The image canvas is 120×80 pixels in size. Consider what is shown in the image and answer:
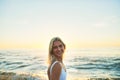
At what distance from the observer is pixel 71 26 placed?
758 cm

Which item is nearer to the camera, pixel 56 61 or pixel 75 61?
pixel 56 61

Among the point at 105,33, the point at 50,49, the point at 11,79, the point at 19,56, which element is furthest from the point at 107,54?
the point at 50,49

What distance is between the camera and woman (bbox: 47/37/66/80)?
144 centimetres

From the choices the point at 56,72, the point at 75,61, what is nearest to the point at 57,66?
the point at 56,72

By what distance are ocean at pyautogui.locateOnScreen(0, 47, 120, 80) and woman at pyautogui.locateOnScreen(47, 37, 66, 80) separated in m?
5.58

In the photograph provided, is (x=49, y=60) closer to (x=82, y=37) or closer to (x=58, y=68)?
(x=58, y=68)

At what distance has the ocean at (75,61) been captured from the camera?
7.64 m

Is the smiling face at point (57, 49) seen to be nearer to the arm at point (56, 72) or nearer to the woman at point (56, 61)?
the woman at point (56, 61)

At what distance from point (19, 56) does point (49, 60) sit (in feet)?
27.6

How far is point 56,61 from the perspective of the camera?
1469 millimetres

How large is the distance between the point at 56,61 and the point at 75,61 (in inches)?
284

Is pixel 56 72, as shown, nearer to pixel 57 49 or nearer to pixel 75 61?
pixel 57 49

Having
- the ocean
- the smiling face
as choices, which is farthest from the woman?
the ocean

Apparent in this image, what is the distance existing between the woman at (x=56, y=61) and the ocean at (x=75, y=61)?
5.58m
